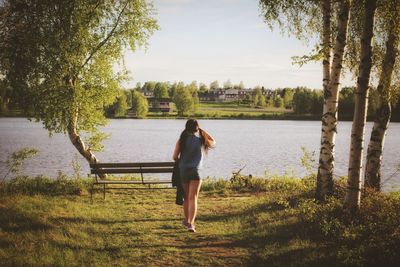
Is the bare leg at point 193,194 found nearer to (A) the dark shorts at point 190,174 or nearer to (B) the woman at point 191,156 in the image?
(B) the woman at point 191,156

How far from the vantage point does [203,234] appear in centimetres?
883

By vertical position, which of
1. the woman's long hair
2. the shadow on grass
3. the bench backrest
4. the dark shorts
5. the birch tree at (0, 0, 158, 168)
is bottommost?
the shadow on grass

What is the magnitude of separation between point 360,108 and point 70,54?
11.6m

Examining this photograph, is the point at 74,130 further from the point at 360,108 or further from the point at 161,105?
the point at 161,105

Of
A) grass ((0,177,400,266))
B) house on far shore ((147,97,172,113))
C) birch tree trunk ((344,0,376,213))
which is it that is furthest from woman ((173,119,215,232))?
house on far shore ((147,97,172,113))

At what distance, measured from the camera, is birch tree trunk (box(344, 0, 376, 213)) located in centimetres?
820

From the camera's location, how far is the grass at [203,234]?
22.9 ft

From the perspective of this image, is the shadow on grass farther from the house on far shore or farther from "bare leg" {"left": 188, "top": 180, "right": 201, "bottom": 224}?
the house on far shore

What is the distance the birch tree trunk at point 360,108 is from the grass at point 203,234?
0.49 m

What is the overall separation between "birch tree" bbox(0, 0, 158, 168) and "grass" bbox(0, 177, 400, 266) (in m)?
4.66

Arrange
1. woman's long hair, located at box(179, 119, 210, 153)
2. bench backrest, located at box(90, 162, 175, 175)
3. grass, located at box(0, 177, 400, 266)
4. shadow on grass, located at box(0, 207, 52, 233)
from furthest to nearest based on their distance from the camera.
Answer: bench backrest, located at box(90, 162, 175, 175)
shadow on grass, located at box(0, 207, 52, 233)
woman's long hair, located at box(179, 119, 210, 153)
grass, located at box(0, 177, 400, 266)

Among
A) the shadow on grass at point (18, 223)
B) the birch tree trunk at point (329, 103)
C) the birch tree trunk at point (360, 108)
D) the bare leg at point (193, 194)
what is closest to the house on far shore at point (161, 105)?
the birch tree trunk at point (329, 103)

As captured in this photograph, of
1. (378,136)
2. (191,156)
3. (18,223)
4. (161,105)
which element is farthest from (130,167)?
(161,105)

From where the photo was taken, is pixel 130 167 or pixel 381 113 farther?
pixel 130 167
